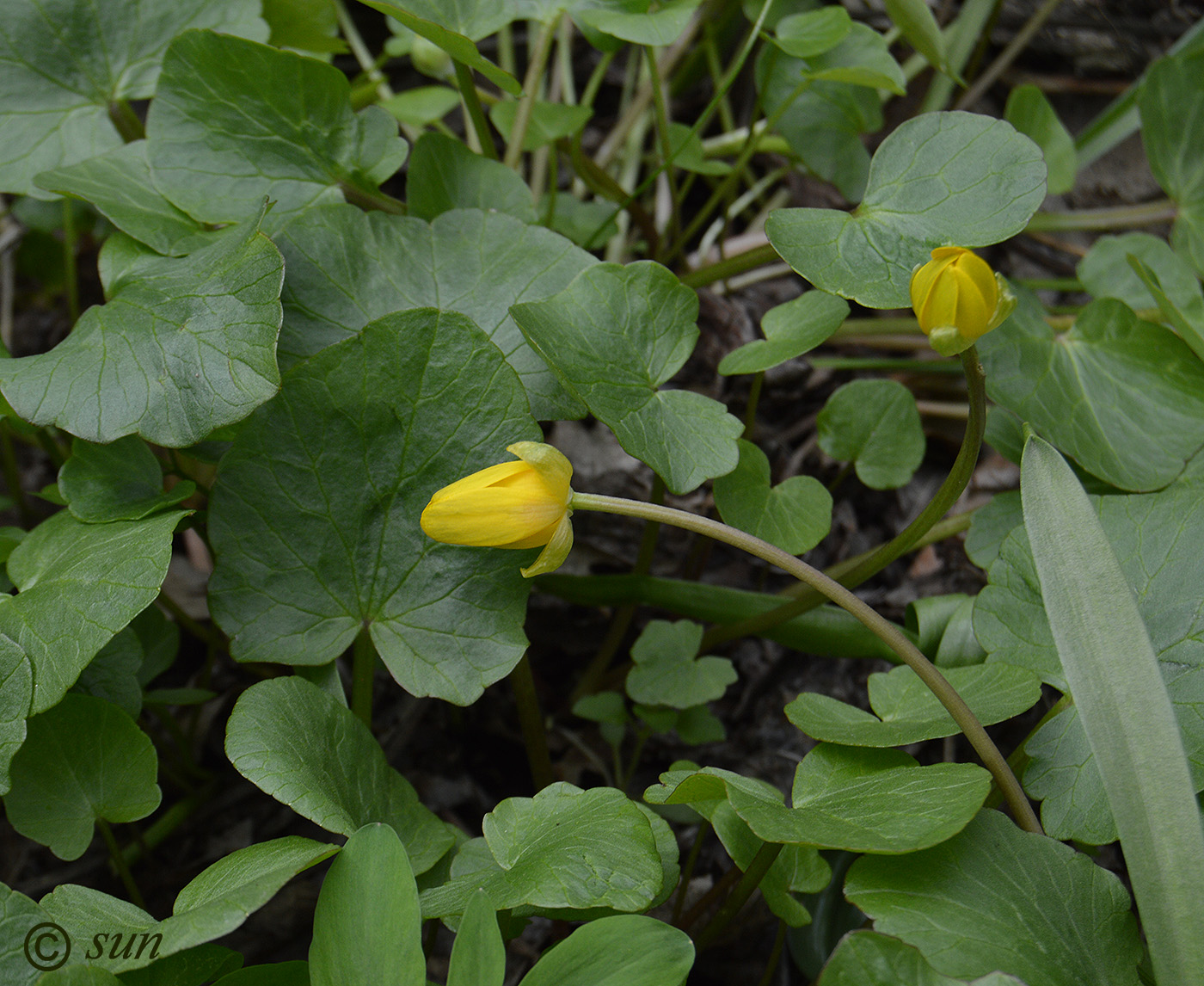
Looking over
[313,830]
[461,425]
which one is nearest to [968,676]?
[461,425]

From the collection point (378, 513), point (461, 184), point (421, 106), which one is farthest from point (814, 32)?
point (378, 513)

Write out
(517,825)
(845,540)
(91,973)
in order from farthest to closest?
(845,540) < (517,825) < (91,973)

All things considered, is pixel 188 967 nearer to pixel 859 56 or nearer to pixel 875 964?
pixel 875 964

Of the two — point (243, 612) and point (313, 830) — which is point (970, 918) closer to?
point (243, 612)

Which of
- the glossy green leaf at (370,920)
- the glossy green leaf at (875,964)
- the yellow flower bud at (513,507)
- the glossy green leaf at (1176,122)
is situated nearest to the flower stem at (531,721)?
the yellow flower bud at (513,507)

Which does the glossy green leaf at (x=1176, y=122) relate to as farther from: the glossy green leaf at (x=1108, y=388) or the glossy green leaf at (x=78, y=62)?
the glossy green leaf at (x=78, y=62)
